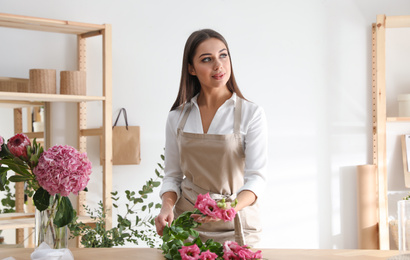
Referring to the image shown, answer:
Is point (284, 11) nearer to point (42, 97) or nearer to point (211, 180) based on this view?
point (42, 97)

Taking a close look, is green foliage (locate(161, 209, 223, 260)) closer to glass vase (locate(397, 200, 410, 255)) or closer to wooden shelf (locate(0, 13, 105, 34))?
glass vase (locate(397, 200, 410, 255))

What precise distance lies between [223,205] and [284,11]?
9.58 ft

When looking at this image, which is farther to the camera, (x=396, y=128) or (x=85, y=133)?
(x=396, y=128)

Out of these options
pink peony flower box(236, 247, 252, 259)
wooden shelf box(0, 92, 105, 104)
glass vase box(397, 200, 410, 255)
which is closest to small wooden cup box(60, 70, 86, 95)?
wooden shelf box(0, 92, 105, 104)

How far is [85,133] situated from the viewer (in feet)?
11.2

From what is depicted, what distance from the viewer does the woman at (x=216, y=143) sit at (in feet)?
6.57

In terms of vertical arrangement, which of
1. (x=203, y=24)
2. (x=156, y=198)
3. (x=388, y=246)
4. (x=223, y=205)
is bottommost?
(x=388, y=246)

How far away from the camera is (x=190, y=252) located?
1.26 metres

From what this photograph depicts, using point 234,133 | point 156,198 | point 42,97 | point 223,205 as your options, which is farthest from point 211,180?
point 156,198

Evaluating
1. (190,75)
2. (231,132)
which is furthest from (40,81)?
(231,132)

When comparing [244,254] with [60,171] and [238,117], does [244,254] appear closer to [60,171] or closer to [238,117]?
[60,171]

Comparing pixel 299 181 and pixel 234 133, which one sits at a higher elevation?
pixel 234 133

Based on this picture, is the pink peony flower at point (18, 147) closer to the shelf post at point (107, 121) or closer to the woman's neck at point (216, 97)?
the woman's neck at point (216, 97)

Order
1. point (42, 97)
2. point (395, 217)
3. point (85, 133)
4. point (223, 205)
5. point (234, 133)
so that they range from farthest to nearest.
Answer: point (395, 217) < point (85, 133) < point (42, 97) < point (234, 133) < point (223, 205)
